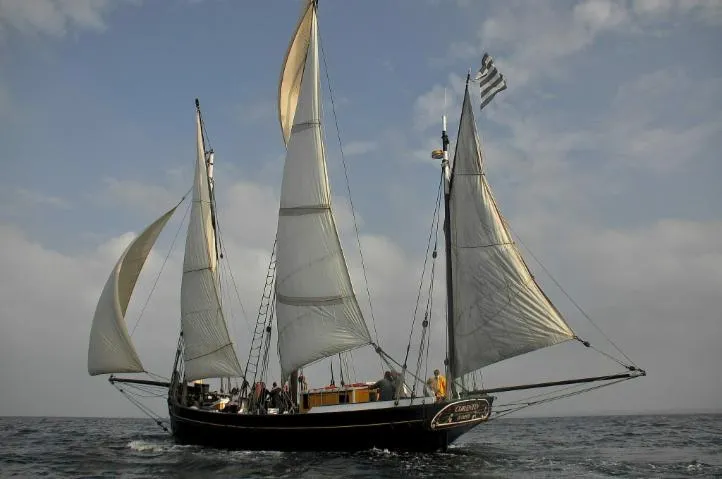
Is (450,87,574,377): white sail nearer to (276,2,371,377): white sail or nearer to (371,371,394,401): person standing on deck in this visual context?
(371,371,394,401): person standing on deck

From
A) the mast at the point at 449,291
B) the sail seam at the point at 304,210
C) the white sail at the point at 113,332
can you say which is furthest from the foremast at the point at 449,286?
the white sail at the point at 113,332

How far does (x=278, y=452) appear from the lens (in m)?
30.0

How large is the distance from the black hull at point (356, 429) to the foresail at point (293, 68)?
57.6 feet

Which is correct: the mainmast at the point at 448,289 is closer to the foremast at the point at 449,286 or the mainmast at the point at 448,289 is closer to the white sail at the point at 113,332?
the foremast at the point at 449,286

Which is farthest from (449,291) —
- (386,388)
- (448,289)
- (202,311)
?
(202,311)

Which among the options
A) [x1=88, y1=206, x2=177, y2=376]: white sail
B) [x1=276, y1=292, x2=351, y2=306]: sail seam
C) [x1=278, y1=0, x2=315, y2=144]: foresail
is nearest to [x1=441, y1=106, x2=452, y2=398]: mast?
[x1=276, y1=292, x2=351, y2=306]: sail seam

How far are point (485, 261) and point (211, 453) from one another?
16466mm

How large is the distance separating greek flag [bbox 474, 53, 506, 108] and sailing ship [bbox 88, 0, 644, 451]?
1538 millimetres

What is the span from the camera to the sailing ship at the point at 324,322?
27078 millimetres

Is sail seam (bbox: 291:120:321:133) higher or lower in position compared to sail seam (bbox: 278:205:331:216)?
higher

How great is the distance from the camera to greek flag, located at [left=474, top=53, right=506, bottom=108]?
100 feet

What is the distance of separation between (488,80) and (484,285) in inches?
401

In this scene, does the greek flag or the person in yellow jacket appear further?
the greek flag

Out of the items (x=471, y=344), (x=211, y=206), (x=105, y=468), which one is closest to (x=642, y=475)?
(x=471, y=344)
